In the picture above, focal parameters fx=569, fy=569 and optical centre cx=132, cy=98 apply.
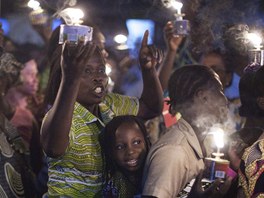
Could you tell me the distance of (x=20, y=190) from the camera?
384 centimetres

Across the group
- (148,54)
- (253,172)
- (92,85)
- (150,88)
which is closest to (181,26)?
(148,54)

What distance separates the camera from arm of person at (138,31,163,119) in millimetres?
3852

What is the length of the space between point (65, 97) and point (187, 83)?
89 centimetres

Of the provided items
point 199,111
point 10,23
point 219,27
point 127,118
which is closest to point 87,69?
point 127,118

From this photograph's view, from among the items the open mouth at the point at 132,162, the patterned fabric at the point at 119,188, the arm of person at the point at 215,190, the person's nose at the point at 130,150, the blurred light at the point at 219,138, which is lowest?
the patterned fabric at the point at 119,188

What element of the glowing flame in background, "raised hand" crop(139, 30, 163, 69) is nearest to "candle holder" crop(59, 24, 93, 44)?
"raised hand" crop(139, 30, 163, 69)

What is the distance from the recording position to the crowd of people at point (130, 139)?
9.60 feet

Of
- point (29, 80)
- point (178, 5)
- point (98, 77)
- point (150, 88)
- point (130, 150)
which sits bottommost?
point (130, 150)

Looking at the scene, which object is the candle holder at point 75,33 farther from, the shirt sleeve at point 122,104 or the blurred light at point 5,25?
the blurred light at point 5,25

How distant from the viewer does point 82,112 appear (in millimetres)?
3363

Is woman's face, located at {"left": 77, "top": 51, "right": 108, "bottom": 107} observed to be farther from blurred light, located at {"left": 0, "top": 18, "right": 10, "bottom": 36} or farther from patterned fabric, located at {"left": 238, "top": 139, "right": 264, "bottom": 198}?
blurred light, located at {"left": 0, "top": 18, "right": 10, "bottom": 36}

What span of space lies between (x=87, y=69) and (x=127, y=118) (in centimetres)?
38

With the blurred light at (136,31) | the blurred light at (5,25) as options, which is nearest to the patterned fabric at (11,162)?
the blurred light at (136,31)

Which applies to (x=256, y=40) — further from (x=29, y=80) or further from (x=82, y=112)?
(x=29, y=80)
